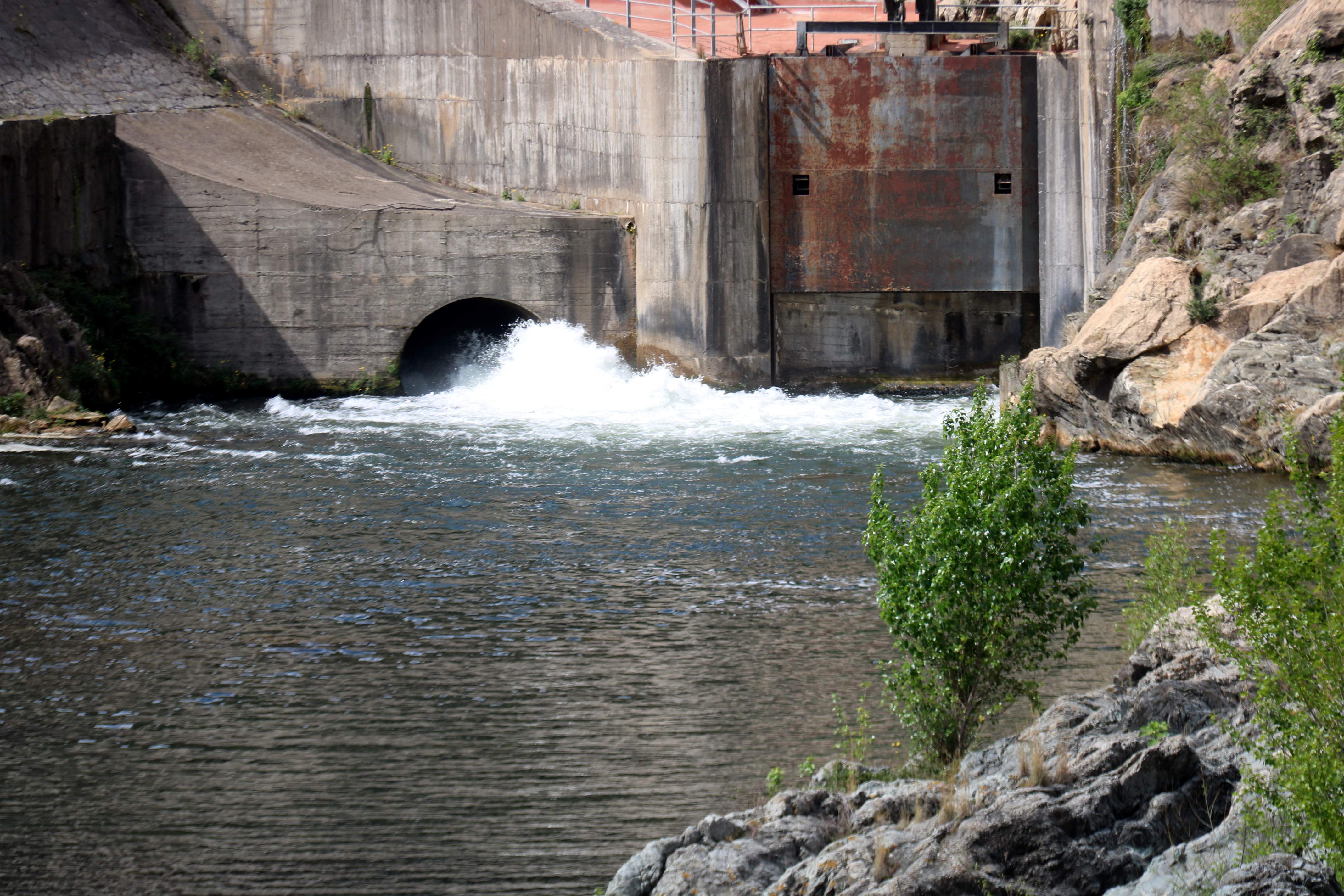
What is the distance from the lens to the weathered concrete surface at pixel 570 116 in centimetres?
2461

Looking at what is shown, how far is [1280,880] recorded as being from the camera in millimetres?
4695

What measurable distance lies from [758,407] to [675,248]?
3900mm

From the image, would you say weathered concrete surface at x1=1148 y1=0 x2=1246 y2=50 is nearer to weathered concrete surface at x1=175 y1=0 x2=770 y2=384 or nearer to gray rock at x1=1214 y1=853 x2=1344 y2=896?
weathered concrete surface at x1=175 y1=0 x2=770 y2=384

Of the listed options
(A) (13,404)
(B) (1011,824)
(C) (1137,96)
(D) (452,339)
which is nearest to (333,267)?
(D) (452,339)

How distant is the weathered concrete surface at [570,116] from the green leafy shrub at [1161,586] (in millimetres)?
15829

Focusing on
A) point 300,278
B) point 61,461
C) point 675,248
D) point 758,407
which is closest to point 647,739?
point 61,461

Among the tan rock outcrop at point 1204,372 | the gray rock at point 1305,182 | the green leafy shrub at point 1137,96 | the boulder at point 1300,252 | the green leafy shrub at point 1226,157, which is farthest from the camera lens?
the green leafy shrub at point 1137,96

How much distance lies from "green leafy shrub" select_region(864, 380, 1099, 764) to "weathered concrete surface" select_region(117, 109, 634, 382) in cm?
1853

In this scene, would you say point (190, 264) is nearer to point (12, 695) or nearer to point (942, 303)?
point (942, 303)

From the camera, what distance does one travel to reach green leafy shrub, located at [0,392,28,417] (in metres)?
20.7

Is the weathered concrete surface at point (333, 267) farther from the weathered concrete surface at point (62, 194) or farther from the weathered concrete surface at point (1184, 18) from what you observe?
the weathered concrete surface at point (1184, 18)

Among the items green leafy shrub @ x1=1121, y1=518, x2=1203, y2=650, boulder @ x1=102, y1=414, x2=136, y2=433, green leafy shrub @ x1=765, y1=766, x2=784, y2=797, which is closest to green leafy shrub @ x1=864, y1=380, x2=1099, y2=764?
green leafy shrub @ x1=765, y1=766, x2=784, y2=797

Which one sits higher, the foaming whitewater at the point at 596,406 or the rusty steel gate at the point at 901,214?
the rusty steel gate at the point at 901,214

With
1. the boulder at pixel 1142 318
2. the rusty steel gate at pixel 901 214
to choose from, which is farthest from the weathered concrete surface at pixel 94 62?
the boulder at pixel 1142 318
